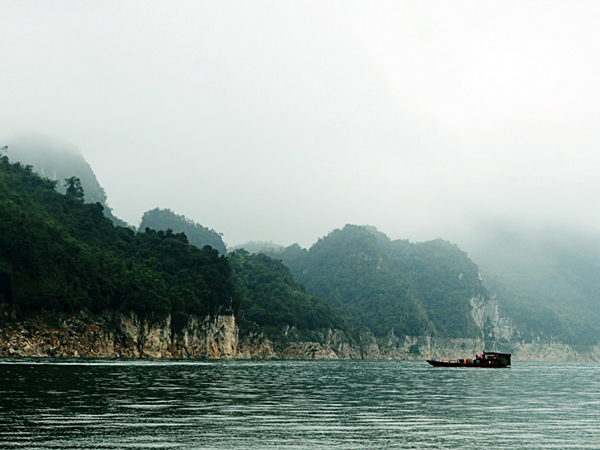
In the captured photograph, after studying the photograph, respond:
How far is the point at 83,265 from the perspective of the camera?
150250mm

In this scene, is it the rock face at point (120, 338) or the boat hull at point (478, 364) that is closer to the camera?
the rock face at point (120, 338)

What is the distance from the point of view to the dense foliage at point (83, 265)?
133875mm

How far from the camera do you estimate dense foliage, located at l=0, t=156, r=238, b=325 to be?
134m

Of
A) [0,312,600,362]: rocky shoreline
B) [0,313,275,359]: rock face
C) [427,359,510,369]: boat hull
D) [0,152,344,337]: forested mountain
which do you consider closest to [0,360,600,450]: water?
[0,313,275,359]: rock face

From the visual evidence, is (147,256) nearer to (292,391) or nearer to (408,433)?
(292,391)

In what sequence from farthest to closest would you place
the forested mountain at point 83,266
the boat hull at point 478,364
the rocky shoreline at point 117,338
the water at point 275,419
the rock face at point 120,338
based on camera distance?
the boat hull at point 478,364
the forested mountain at point 83,266
the rock face at point 120,338
the rocky shoreline at point 117,338
the water at point 275,419

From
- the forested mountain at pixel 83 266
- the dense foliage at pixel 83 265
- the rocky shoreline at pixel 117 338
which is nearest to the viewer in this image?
the rocky shoreline at pixel 117 338

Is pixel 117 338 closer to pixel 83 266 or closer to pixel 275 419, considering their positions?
pixel 83 266

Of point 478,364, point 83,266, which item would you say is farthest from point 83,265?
point 478,364

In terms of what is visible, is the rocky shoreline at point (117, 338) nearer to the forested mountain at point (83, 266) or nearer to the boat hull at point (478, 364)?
the forested mountain at point (83, 266)

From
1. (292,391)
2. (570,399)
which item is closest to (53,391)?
(292,391)

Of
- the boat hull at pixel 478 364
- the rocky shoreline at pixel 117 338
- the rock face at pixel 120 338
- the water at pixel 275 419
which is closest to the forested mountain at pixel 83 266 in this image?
the rocky shoreline at pixel 117 338

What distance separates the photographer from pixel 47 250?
5517 inches

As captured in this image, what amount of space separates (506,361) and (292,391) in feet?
364
